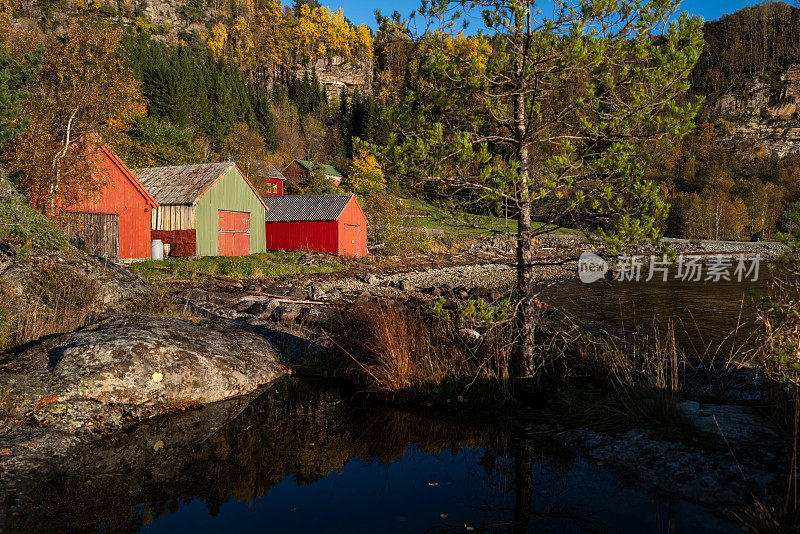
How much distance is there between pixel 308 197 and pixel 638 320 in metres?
25.9

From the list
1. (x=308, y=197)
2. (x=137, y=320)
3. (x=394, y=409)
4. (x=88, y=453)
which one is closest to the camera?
(x=88, y=453)

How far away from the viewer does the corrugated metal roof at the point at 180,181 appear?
27047 millimetres

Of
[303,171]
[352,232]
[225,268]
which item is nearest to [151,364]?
[225,268]

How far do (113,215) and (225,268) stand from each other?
6186 mm

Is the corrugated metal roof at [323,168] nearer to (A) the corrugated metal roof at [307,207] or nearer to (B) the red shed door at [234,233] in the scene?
(A) the corrugated metal roof at [307,207]

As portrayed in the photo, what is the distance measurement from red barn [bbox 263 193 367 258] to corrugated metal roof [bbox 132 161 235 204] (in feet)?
23.2

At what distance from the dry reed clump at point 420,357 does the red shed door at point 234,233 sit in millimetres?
22906

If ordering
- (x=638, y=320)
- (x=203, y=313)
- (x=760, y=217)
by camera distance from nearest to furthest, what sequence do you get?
1. (x=203, y=313)
2. (x=638, y=320)
3. (x=760, y=217)

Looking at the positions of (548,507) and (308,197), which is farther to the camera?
(308,197)

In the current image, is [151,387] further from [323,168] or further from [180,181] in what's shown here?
[323,168]

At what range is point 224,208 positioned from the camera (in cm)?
2878

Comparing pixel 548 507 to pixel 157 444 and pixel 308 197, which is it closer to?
pixel 157 444


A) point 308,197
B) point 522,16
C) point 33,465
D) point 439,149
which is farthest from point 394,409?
point 308,197

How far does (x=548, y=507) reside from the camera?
14.6 feet
